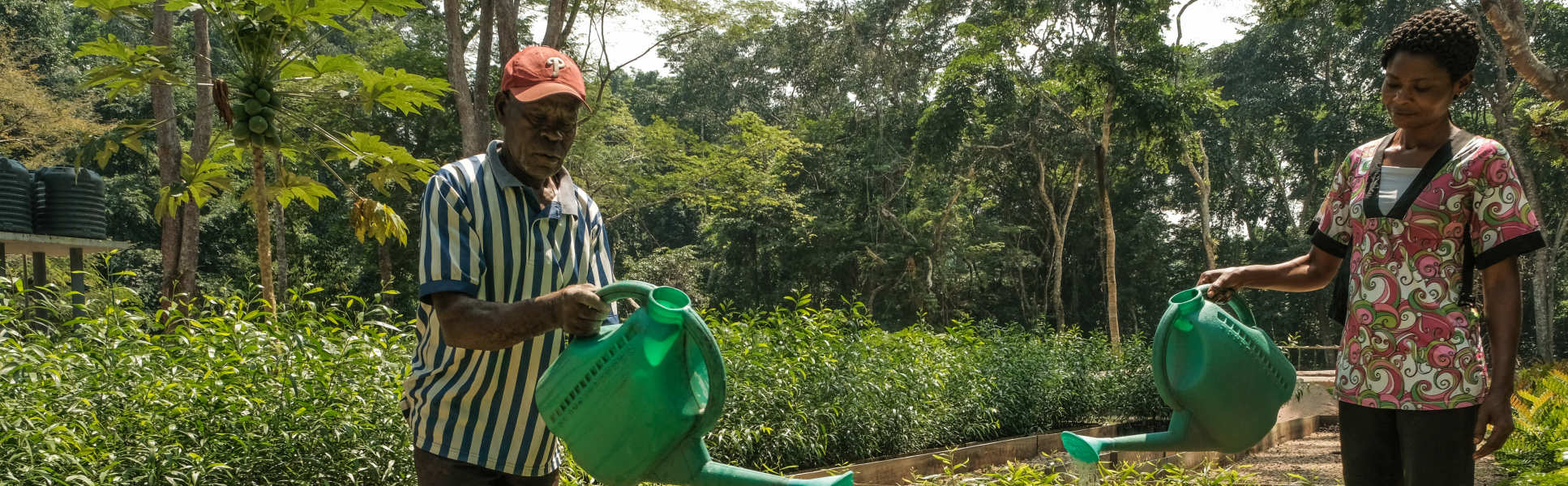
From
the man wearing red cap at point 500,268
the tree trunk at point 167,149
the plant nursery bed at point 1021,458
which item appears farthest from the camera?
the tree trunk at point 167,149

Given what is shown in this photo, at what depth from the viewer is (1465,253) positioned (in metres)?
1.79

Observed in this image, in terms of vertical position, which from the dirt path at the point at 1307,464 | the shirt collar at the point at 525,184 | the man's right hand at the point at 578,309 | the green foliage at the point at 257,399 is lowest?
the dirt path at the point at 1307,464

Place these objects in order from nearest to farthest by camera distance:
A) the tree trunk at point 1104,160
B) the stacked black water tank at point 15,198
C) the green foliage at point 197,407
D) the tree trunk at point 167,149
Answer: the green foliage at point 197,407, the stacked black water tank at point 15,198, the tree trunk at point 167,149, the tree trunk at point 1104,160

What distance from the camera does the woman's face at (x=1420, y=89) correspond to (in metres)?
1.76

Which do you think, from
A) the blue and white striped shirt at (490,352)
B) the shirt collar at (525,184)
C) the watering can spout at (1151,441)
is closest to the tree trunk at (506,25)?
the shirt collar at (525,184)

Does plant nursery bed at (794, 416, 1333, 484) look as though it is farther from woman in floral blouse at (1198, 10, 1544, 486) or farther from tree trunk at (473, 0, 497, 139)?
tree trunk at (473, 0, 497, 139)

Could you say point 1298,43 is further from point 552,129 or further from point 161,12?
point 552,129

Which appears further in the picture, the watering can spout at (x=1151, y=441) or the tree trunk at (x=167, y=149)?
the tree trunk at (x=167, y=149)

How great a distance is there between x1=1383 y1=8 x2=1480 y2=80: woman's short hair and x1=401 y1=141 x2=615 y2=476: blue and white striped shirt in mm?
1398

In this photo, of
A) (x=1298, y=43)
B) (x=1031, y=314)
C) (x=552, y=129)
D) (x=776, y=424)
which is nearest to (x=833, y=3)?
(x=1031, y=314)

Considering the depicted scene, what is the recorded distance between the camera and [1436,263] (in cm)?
178

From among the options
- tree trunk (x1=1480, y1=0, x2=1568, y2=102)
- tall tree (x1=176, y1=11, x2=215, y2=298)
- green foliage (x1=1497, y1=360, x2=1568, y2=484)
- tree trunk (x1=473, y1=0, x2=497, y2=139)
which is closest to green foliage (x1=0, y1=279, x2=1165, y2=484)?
green foliage (x1=1497, y1=360, x2=1568, y2=484)

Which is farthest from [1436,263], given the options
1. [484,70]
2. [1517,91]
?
[1517,91]

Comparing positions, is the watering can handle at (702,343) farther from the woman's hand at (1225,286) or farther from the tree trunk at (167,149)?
the tree trunk at (167,149)
